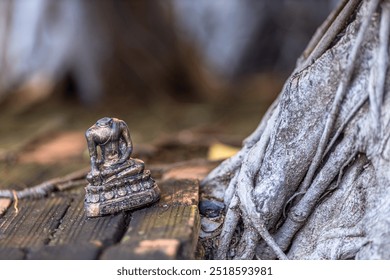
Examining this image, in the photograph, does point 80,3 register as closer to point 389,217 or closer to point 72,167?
point 72,167

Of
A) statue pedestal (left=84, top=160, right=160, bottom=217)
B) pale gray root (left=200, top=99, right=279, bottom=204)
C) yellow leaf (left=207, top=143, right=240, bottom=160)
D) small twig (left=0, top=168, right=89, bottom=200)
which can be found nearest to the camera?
statue pedestal (left=84, top=160, right=160, bottom=217)

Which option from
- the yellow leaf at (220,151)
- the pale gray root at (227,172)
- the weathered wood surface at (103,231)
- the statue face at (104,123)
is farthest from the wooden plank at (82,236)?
the yellow leaf at (220,151)

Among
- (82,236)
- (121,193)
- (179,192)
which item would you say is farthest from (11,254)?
(179,192)

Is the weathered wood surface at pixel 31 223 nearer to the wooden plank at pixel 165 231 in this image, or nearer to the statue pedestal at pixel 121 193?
the statue pedestal at pixel 121 193

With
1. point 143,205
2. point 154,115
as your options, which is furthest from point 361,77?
point 154,115

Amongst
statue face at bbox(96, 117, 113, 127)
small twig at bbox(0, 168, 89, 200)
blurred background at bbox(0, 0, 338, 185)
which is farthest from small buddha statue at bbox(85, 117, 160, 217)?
blurred background at bbox(0, 0, 338, 185)

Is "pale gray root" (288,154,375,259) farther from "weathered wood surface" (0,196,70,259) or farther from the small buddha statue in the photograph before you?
"weathered wood surface" (0,196,70,259)
